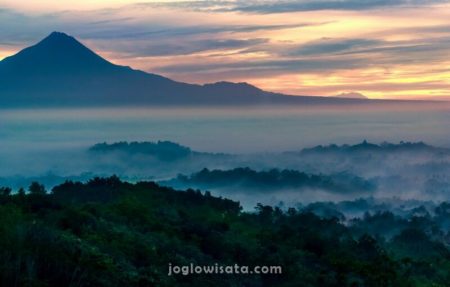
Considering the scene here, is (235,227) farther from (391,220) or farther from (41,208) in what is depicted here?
(391,220)

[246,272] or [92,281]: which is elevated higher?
[92,281]

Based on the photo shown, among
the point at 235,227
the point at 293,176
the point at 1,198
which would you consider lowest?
the point at 293,176

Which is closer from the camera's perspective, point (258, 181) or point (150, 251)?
point (150, 251)

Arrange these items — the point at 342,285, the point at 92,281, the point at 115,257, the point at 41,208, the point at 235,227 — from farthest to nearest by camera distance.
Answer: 1. the point at 235,227
2. the point at 41,208
3. the point at 342,285
4. the point at 115,257
5. the point at 92,281

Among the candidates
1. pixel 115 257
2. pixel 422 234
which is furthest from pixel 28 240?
pixel 422 234

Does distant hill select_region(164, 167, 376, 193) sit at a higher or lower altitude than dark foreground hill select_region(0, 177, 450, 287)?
lower

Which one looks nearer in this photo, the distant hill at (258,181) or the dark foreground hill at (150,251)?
the dark foreground hill at (150,251)

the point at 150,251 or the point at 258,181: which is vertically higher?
the point at 150,251

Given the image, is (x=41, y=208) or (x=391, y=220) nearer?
(x=41, y=208)

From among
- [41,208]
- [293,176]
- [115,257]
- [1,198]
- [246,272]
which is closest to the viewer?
[115,257]

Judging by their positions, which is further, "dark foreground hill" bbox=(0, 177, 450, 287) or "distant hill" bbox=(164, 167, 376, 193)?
"distant hill" bbox=(164, 167, 376, 193)

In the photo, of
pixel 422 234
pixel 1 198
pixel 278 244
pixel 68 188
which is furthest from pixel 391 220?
pixel 1 198
